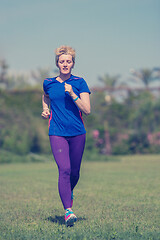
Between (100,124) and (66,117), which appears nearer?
(66,117)

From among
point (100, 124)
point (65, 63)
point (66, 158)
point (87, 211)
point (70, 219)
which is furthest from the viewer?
point (100, 124)

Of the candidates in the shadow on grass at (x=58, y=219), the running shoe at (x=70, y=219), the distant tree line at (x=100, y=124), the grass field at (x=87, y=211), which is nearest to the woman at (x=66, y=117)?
the running shoe at (x=70, y=219)

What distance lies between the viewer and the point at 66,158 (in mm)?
5918

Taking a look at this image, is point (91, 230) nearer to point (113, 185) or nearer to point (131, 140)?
point (113, 185)

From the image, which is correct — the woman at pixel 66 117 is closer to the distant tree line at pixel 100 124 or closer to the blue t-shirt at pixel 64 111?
the blue t-shirt at pixel 64 111

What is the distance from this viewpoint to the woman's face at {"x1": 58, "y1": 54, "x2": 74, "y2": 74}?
6051mm

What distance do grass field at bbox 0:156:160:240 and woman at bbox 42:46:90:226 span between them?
22.7 inches

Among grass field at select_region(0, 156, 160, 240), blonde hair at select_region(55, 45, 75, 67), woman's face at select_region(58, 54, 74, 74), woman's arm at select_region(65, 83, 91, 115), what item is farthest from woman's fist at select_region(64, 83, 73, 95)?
grass field at select_region(0, 156, 160, 240)

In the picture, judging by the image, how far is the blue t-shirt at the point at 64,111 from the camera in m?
5.97

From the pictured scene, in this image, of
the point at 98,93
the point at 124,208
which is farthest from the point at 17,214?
the point at 98,93

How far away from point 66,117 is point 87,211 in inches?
75.2

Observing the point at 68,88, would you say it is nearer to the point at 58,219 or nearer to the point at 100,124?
the point at 58,219

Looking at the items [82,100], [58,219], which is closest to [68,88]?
[82,100]

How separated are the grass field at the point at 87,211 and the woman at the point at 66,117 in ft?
A: 1.89
